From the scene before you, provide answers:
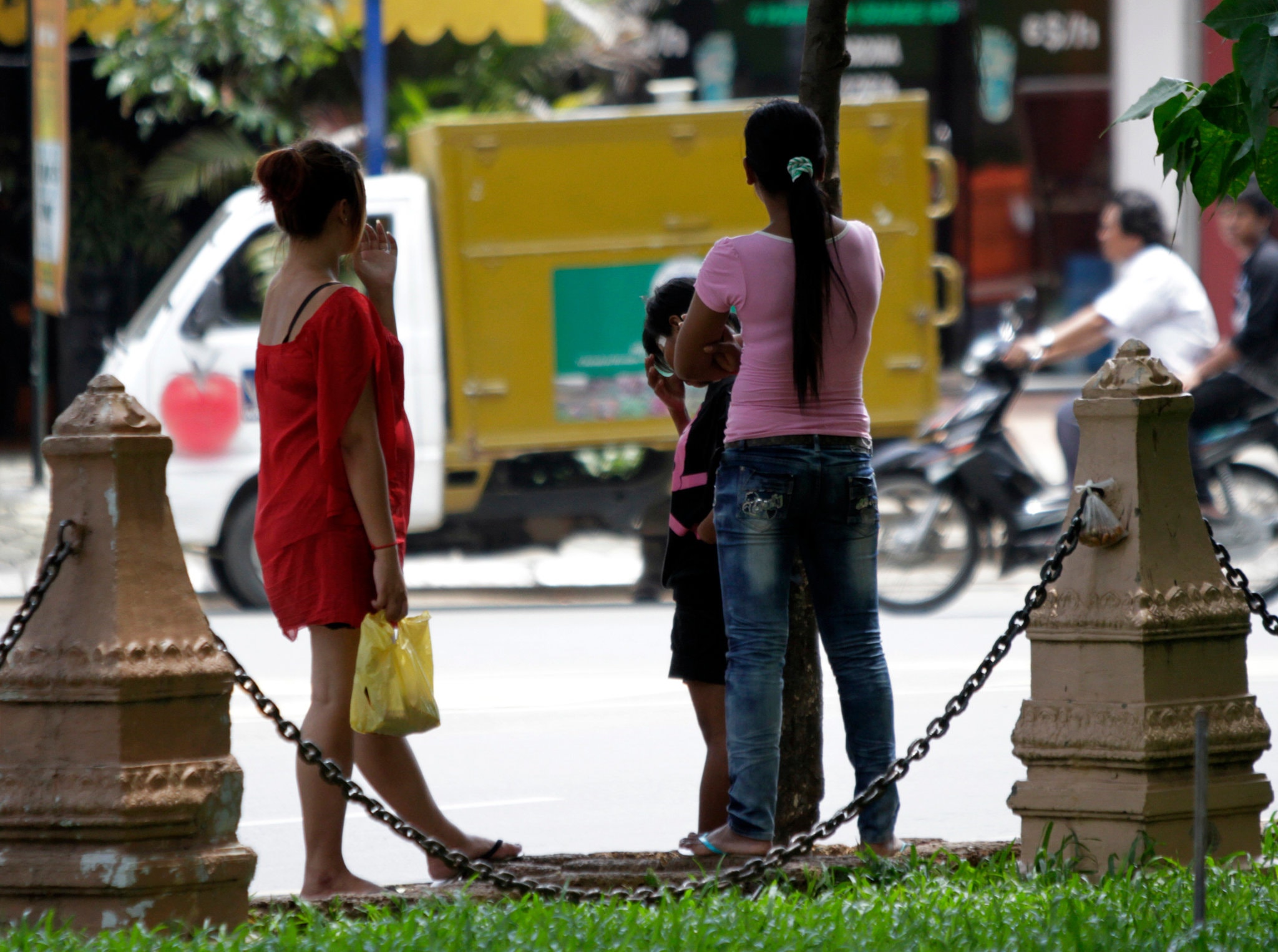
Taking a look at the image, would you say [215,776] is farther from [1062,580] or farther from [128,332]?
[128,332]

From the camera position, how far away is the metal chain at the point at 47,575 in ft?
12.3

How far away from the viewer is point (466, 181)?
10.5 m

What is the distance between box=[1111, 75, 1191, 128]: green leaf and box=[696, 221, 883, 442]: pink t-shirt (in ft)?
2.69

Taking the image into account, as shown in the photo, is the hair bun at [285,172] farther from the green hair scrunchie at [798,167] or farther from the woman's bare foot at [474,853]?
the woman's bare foot at [474,853]

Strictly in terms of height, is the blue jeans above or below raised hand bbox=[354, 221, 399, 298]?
below

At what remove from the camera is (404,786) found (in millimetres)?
4402

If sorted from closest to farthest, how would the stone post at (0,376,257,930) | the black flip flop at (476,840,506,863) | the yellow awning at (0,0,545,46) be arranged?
the stone post at (0,376,257,930) → the black flip flop at (476,840,506,863) → the yellow awning at (0,0,545,46)

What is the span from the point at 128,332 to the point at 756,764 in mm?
7036

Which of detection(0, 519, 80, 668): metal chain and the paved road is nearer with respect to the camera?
detection(0, 519, 80, 668): metal chain

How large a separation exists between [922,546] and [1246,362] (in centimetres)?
189

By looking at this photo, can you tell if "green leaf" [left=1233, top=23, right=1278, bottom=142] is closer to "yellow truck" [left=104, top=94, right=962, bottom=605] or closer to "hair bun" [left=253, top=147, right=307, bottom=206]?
"hair bun" [left=253, top=147, right=307, bottom=206]

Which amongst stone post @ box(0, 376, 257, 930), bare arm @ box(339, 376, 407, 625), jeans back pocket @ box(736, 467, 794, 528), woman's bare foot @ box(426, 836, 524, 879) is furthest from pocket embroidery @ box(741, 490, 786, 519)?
stone post @ box(0, 376, 257, 930)

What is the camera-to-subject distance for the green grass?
3492mm

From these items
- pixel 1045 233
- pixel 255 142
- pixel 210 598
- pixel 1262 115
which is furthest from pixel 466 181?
pixel 1045 233
